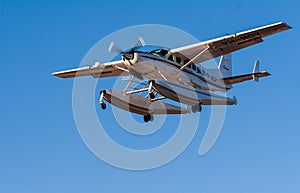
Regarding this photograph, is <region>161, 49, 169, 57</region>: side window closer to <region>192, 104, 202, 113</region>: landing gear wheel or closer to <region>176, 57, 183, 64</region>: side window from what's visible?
<region>176, 57, 183, 64</region>: side window

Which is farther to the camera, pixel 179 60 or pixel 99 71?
pixel 99 71

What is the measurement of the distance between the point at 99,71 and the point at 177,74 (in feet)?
13.2

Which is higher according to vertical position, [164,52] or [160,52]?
[164,52]

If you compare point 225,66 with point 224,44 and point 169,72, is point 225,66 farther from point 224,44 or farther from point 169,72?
point 169,72

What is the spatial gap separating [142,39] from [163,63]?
1.43 meters

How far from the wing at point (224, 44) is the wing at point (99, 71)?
265 cm

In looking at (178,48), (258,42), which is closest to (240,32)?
(258,42)

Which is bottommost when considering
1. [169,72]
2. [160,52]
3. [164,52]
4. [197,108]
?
[197,108]

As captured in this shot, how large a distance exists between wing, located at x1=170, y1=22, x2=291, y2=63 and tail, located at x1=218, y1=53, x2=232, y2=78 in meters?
2.89

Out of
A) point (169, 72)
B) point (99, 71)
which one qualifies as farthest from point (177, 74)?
point (99, 71)

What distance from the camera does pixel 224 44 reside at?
28.7 metres

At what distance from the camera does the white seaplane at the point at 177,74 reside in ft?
88.9

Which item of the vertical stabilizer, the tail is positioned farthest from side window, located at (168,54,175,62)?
the tail

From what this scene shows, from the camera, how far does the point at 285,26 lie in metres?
26.6
